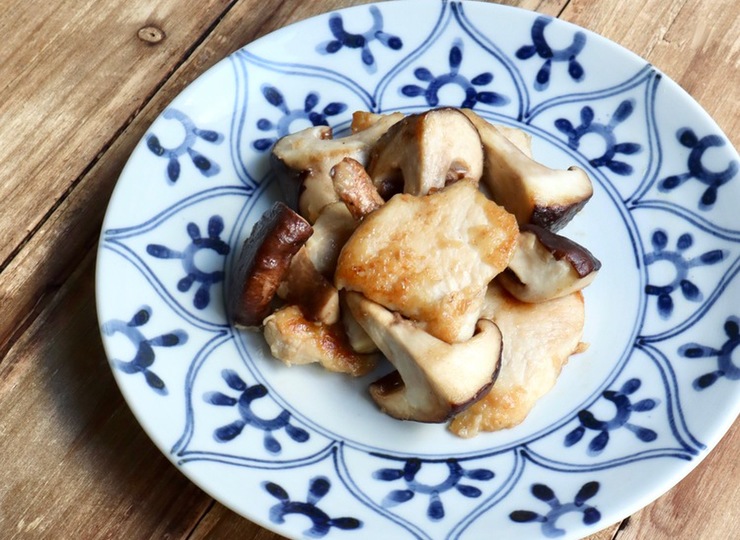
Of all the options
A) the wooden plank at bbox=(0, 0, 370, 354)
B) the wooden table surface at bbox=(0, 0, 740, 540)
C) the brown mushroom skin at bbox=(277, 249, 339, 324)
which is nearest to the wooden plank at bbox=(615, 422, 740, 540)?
the wooden table surface at bbox=(0, 0, 740, 540)

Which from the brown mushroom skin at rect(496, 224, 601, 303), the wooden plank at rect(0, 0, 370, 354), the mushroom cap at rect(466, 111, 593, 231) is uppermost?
the mushroom cap at rect(466, 111, 593, 231)

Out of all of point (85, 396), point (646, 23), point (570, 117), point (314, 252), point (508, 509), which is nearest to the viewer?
point (508, 509)

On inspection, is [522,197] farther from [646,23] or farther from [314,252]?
[646,23]

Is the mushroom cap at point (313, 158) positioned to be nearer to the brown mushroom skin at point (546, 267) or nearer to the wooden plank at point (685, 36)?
the brown mushroom skin at point (546, 267)

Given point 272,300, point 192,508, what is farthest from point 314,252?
point 192,508

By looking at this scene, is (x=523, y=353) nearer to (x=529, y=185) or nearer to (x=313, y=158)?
(x=529, y=185)

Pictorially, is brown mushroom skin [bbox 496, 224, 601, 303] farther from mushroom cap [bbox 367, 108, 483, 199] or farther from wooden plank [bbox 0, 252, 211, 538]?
wooden plank [bbox 0, 252, 211, 538]
